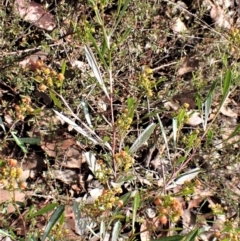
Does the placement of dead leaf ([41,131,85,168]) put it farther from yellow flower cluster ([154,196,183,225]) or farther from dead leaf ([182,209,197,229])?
yellow flower cluster ([154,196,183,225])

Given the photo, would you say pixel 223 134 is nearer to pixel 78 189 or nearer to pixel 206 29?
pixel 206 29

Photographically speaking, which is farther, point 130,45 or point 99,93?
point 130,45

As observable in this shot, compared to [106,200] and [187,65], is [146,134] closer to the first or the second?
[106,200]

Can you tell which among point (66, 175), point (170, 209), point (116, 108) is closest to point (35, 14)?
point (116, 108)

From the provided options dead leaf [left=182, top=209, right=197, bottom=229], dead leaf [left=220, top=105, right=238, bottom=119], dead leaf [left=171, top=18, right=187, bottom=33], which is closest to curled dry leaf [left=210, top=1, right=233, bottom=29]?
dead leaf [left=171, top=18, right=187, bottom=33]

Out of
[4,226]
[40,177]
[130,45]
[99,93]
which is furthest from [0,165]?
[130,45]

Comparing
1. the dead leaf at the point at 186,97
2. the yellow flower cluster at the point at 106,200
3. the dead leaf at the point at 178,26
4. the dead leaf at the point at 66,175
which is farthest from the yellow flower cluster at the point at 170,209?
the dead leaf at the point at 178,26

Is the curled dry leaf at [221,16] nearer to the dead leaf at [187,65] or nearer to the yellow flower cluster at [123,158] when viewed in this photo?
the dead leaf at [187,65]
